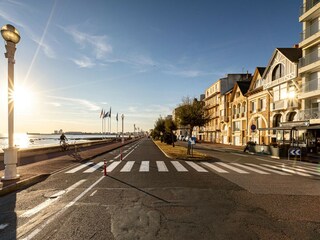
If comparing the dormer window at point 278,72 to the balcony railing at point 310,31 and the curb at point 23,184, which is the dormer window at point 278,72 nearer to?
the balcony railing at point 310,31

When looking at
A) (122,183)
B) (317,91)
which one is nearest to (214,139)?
(317,91)

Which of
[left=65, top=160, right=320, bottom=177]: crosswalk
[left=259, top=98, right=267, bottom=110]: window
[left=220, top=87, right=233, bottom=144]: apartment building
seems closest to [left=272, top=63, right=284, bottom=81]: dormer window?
[left=259, top=98, right=267, bottom=110]: window

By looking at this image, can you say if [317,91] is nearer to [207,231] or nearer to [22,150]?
[207,231]

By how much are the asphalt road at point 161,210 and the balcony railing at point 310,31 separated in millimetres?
23015

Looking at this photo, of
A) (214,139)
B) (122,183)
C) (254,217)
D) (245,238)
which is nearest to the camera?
(245,238)

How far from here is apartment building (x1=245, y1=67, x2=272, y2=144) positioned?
34.2 m

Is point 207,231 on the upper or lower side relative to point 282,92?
lower

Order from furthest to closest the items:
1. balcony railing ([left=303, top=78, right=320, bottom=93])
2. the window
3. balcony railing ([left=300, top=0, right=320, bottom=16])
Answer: the window
balcony railing ([left=300, top=0, right=320, bottom=16])
balcony railing ([left=303, top=78, right=320, bottom=93])

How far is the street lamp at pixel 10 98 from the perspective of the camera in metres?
8.73

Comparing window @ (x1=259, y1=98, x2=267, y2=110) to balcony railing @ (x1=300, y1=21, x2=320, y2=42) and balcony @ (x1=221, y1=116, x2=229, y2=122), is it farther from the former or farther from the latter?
balcony @ (x1=221, y1=116, x2=229, y2=122)

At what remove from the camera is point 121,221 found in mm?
5078

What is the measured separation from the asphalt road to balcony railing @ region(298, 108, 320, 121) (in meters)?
17.1

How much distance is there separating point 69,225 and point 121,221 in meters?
1.10

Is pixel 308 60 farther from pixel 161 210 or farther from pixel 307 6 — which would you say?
pixel 161 210
